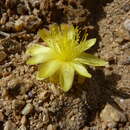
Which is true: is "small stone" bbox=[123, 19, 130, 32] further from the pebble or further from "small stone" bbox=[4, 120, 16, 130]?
"small stone" bbox=[4, 120, 16, 130]

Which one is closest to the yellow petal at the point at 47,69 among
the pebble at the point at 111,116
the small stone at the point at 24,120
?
the small stone at the point at 24,120

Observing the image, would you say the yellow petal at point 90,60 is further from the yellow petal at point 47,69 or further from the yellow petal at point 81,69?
the yellow petal at point 47,69

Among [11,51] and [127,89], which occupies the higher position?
[11,51]

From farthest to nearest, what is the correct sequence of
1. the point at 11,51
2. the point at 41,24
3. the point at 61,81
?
the point at 41,24 < the point at 11,51 < the point at 61,81

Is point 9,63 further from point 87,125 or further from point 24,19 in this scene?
point 87,125

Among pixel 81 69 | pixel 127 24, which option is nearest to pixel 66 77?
pixel 81 69

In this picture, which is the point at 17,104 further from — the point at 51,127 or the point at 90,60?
the point at 90,60

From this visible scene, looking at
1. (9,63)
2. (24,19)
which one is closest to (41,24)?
(24,19)

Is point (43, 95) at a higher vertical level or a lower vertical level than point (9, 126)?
higher
